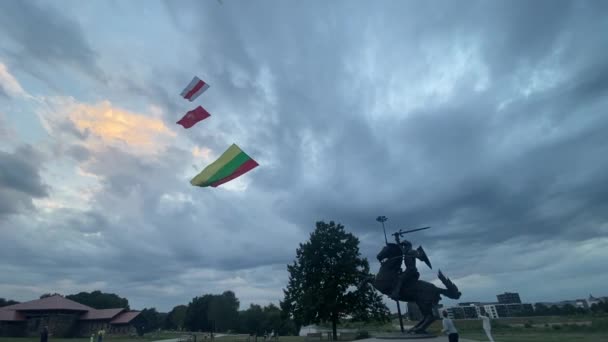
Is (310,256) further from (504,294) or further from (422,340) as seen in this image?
(504,294)

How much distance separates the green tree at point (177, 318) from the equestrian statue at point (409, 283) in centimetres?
8239

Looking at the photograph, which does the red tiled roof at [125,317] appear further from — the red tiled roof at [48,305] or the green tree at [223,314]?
the green tree at [223,314]

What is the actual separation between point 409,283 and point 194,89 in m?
19.0

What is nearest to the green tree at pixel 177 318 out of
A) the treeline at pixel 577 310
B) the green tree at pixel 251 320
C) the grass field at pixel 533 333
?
the green tree at pixel 251 320

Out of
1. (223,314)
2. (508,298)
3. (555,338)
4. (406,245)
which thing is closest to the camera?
(555,338)

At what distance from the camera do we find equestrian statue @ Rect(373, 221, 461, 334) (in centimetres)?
2156

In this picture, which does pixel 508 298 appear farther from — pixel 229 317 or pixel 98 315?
pixel 98 315

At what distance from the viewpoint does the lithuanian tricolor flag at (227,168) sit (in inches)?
417

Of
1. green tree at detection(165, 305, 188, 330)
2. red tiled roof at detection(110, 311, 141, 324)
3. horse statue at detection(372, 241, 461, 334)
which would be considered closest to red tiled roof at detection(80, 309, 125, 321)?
red tiled roof at detection(110, 311, 141, 324)

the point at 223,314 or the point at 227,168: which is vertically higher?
the point at 227,168

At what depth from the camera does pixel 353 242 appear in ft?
119

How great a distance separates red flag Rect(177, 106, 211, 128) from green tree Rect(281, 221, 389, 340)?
24.3 meters

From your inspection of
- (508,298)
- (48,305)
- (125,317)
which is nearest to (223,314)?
(125,317)

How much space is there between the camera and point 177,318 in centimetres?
9362
